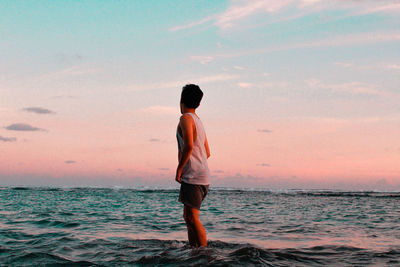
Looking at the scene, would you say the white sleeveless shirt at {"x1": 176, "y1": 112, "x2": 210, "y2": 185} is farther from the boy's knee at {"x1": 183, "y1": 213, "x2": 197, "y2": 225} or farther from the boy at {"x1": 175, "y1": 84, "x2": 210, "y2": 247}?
the boy's knee at {"x1": 183, "y1": 213, "x2": 197, "y2": 225}

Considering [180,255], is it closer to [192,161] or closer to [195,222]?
[195,222]

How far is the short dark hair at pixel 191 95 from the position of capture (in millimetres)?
5039

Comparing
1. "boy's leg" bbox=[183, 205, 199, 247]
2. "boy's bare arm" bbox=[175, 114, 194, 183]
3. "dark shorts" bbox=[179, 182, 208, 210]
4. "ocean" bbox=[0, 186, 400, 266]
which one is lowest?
"ocean" bbox=[0, 186, 400, 266]

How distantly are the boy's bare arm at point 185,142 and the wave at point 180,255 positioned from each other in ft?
3.88

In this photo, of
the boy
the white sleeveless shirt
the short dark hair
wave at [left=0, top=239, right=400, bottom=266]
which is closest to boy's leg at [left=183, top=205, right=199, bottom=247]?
the boy

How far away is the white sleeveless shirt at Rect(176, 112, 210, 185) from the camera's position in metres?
4.86

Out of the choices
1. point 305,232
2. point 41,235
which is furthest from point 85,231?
point 305,232

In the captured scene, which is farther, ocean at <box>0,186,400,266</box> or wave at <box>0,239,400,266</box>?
ocean at <box>0,186,400,266</box>

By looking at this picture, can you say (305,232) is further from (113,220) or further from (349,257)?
(113,220)

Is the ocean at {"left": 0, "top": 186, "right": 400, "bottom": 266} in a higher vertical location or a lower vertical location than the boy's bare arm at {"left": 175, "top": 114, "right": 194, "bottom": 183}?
lower

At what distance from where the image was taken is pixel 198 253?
16.2 feet

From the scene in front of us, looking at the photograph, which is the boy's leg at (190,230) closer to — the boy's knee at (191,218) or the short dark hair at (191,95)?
the boy's knee at (191,218)

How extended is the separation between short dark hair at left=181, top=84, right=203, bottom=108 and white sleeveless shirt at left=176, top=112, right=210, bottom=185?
185mm

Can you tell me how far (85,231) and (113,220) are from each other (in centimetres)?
217
